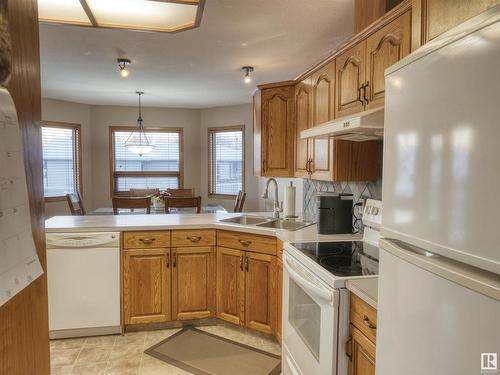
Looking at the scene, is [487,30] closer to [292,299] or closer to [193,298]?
[292,299]

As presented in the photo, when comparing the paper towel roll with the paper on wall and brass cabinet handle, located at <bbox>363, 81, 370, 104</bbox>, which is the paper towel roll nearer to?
brass cabinet handle, located at <bbox>363, 81, 370, 104</bbox>

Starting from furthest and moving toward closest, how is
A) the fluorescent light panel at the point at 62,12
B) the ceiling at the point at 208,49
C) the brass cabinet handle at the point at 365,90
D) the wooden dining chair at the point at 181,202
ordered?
the wooden dining chair at the point at 181,202
the ceiling at the point at 208,49
the fluorescent light panel at the point at 62,12
the brass cabinet handle at the point at 365,90

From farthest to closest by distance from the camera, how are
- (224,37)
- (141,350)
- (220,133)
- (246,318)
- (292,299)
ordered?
(220,133) → (224,37) → (246,318) → (141,350) → (292,299)

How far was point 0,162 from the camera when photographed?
1.75ft

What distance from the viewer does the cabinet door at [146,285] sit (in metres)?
2.80

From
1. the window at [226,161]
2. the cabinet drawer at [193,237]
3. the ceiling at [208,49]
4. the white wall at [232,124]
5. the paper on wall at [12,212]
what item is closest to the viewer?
the paper on wall at [12,212]

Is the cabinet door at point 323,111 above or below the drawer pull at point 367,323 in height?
above

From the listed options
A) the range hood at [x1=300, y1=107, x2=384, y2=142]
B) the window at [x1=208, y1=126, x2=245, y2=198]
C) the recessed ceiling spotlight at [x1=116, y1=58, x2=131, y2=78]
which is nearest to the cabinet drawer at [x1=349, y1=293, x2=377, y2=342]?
the range hood at [x1=300, y1=107, x2=384, y2=142]

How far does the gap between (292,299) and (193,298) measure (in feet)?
3.88

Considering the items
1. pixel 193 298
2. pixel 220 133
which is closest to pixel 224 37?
pixel 193 298

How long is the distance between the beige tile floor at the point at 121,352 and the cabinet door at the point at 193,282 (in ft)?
0.57

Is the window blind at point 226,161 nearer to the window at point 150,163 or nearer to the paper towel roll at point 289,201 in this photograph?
the window at point 150,163

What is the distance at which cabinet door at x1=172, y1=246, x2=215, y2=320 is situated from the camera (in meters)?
2.88

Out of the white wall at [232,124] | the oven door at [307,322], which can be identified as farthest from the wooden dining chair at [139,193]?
the oven door at [307,322]
